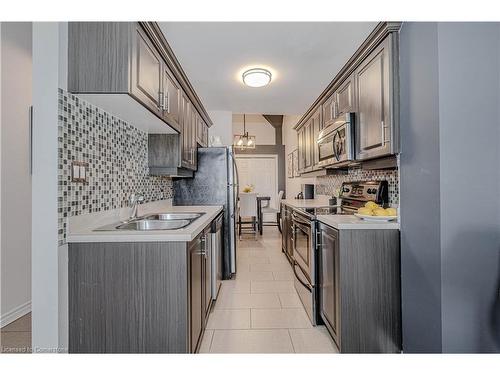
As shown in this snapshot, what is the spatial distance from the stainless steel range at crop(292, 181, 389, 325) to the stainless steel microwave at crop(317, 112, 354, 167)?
1.07ft

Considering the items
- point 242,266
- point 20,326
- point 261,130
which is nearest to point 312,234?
point 242,266

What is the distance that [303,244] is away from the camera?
8.03 ft

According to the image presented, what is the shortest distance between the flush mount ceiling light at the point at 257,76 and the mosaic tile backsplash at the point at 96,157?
3.70ft

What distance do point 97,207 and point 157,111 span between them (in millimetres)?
741

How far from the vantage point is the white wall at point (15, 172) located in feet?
7.02

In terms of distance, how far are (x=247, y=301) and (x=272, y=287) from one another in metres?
0.46

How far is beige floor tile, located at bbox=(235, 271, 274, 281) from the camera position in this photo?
3.30m

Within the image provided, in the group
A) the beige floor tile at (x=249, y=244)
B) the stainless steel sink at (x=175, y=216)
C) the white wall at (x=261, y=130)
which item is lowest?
the beige floor tile at (x=249, y=244)

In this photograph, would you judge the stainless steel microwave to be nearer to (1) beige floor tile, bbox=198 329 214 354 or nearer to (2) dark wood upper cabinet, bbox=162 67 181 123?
(2) dark wood upper cabinet, bbox=162 67 181 123

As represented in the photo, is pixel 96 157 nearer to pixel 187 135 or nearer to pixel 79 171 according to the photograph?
pixel 79 171

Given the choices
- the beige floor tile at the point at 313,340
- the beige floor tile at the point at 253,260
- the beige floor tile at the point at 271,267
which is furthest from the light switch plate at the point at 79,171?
the beige floor tile at the point at 253,260

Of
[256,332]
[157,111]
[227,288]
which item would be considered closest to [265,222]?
[227,288]

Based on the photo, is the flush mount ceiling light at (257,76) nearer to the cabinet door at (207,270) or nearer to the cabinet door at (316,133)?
the cabinet door at (316,133)

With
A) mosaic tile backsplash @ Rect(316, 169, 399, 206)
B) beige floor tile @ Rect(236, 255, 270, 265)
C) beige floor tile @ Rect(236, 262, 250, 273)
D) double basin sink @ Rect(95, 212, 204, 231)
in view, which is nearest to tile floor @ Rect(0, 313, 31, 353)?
double basin sink @ Rect(95, 212, 204, 231)
